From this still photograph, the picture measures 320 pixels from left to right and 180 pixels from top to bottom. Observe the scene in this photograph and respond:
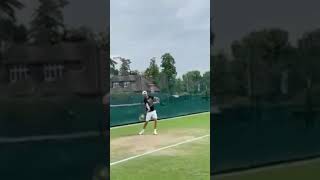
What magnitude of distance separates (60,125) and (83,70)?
19.6 inches

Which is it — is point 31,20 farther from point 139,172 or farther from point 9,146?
point 139,172

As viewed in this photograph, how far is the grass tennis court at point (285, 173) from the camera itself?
4387mm

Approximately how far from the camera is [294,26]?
4383mm

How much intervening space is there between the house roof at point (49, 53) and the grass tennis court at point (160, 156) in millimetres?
3446

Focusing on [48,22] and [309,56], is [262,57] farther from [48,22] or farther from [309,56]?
[48,22]

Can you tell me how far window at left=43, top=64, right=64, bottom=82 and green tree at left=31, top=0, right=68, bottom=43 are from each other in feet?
0.67

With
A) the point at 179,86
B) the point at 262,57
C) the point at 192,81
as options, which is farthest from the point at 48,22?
the point at 192,81

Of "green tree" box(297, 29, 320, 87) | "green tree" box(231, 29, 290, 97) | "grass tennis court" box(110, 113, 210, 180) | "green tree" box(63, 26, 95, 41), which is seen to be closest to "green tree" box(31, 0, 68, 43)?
"green tree" box(63, 26, 95, 41)

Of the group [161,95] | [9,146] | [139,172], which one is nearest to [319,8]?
[9,146]

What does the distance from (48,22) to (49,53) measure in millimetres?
251

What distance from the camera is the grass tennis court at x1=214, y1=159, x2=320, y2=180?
173 inches

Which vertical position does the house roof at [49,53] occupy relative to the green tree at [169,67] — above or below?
below

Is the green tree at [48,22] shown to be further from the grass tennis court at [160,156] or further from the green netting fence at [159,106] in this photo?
the green netting fence at [159,106]

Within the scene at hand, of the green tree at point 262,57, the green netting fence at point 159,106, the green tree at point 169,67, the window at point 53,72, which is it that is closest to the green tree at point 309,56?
the green tree at point 262,57
